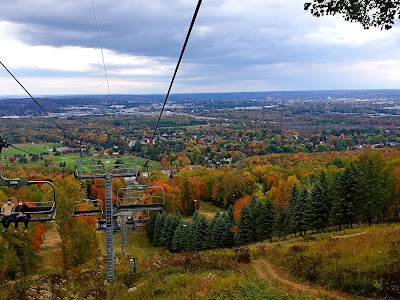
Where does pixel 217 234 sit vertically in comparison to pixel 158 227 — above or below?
above

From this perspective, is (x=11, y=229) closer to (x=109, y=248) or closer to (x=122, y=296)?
(x=109, y=248)

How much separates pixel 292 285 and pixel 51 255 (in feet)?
107

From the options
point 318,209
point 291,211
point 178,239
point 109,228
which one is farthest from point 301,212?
point 109,228

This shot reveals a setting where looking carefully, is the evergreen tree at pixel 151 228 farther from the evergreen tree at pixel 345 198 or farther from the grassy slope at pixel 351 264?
the grassy slope at pixel 351 264

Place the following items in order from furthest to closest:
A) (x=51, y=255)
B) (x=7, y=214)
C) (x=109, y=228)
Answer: (x=51, y=255) < (x=109, y=228) < (x=7, y=214)

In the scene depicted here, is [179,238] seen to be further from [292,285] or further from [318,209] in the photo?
[292,285]

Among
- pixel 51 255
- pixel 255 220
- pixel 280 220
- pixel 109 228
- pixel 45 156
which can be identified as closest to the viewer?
pixel 109 228

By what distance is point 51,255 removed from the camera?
40.4 metres

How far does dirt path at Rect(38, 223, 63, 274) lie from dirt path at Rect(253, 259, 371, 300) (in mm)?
21608

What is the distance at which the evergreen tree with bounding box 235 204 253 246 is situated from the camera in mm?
39438

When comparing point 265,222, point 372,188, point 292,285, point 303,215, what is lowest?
point 265,222

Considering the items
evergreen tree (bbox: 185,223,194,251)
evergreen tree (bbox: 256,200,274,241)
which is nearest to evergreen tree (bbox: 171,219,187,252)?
evergreen tree (bbox: 185,223,194,251)

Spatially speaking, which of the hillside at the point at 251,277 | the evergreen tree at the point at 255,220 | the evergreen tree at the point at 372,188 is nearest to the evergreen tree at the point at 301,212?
the evergreen tree at the point at 255,220

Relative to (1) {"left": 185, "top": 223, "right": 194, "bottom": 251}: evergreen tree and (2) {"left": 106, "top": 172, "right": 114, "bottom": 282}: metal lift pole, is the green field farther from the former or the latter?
(2) {"left": 106, "top": 172, "right": 114, "bottom": 282}: metal lift pole
